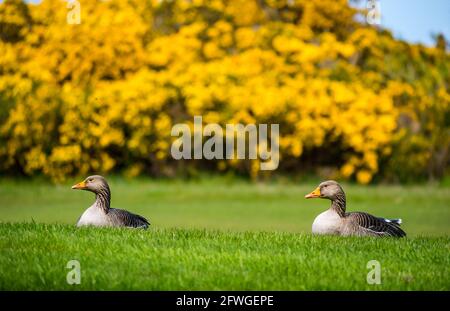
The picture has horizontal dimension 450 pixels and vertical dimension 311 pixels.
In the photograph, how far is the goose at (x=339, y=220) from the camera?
10500 millimetres

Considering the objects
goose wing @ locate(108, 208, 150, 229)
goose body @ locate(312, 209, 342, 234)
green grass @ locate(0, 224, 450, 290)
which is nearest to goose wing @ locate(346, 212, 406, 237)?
goose body @ locate(312, 209, 342, 234)

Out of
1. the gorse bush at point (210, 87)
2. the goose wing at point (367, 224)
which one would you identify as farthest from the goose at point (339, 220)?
the gorse bush at point (210, 87)

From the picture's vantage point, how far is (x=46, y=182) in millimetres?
23609

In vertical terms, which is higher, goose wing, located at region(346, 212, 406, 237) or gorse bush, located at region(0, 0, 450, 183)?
gorse bush, located at region(0, 0, 450, 183)

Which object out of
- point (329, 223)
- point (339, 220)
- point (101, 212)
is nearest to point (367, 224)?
point (339, 220)

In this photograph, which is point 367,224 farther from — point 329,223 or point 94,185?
point 94,185

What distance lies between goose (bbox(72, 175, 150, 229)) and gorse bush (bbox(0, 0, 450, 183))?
12.7 metres

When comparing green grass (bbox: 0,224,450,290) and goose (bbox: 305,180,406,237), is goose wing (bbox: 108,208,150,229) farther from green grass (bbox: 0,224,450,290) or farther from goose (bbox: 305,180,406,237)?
goose (bbox: 305,180,406,237)

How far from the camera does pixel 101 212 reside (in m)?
10.8

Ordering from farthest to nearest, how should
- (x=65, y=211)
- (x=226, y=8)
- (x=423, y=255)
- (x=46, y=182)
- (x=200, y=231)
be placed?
(x=226, y=8)
(x=46, y=182)
(x=65, y=211)
(x=200, y=231)
(x=423, y=255)

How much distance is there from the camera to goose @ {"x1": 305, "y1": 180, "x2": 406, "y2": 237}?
10.5m

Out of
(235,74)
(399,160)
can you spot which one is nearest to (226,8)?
(235,74)

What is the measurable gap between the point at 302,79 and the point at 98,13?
21.2 feet

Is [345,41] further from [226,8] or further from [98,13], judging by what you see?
[98,13]
